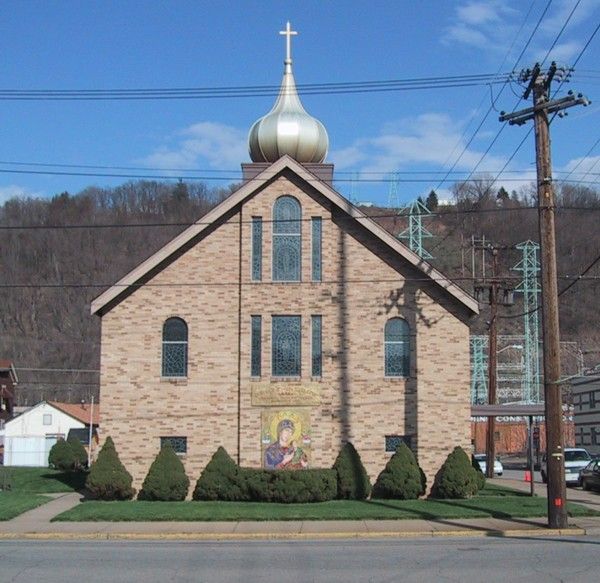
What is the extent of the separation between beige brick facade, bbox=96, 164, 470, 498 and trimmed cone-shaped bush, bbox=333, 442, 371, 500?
26.5 inches

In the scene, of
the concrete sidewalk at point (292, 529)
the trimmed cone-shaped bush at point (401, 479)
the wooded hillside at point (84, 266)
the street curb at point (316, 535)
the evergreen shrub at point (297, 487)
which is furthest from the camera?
the wooded hillside at point (84, 266)

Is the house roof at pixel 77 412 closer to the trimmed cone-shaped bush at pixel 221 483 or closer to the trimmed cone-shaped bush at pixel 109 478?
the trimmed cone-shaped bush at pixel 109 478

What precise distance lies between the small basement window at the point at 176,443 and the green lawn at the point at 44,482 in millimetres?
6158

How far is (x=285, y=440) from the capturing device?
28.5 meters

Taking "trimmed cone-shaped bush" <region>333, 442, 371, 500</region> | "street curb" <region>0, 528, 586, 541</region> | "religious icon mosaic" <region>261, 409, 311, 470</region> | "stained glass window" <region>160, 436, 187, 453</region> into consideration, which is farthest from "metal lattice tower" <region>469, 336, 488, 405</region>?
"street curb" <region>0, 528, 586, 541</region>

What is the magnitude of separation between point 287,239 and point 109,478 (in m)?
9.04

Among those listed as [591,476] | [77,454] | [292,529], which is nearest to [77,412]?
[77,454]

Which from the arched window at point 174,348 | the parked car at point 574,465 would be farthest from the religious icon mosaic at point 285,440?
the parked car at point 574,465

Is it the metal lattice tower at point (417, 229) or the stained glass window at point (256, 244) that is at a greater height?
the metal lattice tower at point (417, 229)

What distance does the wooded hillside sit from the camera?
98812mm

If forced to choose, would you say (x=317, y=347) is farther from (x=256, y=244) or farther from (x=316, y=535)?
(x=316, y=535)

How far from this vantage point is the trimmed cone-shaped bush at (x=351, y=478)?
27656 millimetres

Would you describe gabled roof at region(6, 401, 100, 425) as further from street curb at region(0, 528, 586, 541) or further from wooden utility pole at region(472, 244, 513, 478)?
street curb at region(0, 528, 586, 541)

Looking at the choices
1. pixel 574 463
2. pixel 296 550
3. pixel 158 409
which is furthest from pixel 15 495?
pixel 574 463
